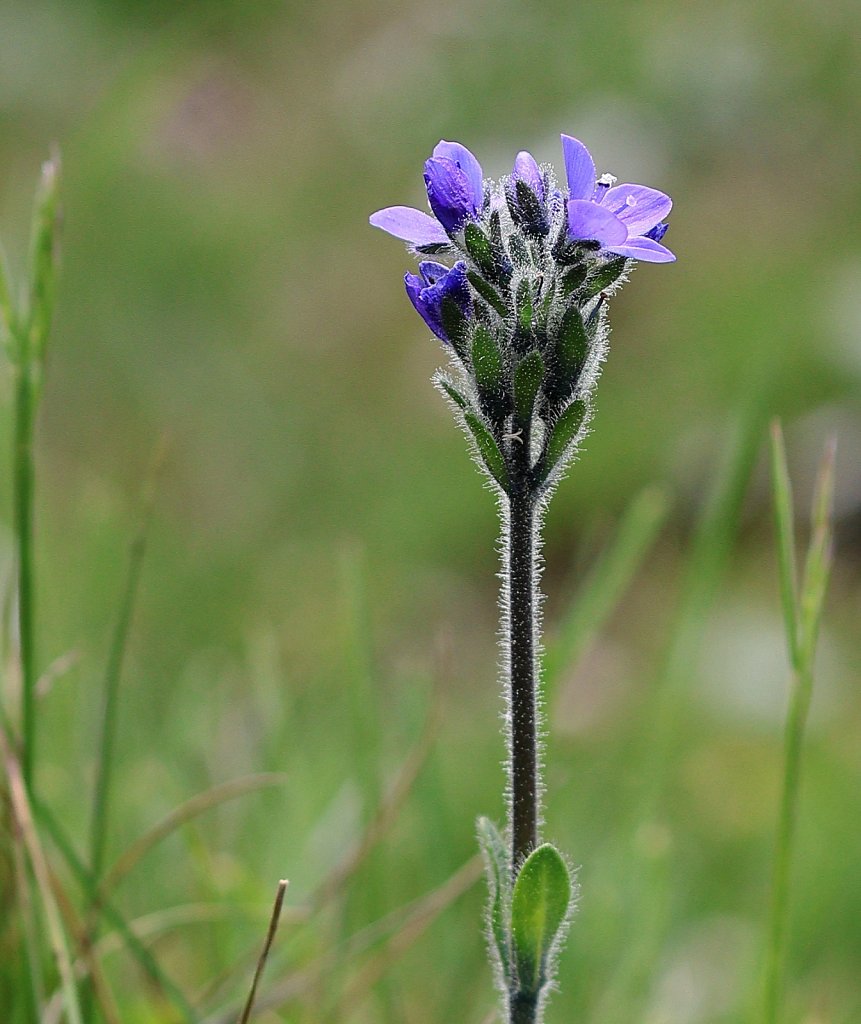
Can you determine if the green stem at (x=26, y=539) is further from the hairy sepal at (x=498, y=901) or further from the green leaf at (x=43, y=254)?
the hairy sepal at (x=498, y=901)

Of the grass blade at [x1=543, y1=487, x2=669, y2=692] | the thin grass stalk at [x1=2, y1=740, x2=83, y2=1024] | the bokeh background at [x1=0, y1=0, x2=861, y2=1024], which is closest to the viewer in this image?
the thin grass stalk at [x1=2, y1=740, x2=83, y2=1024]

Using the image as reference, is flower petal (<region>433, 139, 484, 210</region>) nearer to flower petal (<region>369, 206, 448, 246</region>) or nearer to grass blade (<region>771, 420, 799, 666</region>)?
flower petal (<region>369, 206, 448, 246</region>)

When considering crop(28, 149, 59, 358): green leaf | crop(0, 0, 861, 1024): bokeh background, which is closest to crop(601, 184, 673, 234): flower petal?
crop(28, 149, 59, 358): green leaf

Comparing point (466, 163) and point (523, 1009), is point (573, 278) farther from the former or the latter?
point (523, 1009)

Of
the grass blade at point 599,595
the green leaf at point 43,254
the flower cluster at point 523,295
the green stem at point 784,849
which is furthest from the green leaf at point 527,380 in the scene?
the grass blade at point 599,595

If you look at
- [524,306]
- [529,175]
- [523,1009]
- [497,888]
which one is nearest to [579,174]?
[529,175]

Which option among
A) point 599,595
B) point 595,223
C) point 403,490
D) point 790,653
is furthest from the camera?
point 403,490

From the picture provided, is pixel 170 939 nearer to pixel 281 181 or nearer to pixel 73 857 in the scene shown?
pixel 73 857
